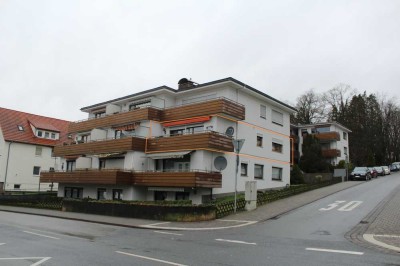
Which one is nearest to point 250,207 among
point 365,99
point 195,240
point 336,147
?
point 195,240

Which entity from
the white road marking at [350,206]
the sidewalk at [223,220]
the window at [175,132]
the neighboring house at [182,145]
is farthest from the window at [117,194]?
the white road marking at [350,206]

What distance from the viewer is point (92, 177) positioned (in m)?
32.6

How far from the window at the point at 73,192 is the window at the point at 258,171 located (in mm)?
17330


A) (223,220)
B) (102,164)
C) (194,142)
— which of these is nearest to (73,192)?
(102,164)

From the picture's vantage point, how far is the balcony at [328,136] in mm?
60938

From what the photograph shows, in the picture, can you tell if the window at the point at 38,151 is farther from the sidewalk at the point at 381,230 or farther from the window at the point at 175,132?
the sidewalk at the point at 381,230

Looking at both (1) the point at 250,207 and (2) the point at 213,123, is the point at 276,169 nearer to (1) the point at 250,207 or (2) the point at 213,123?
(2) the point at 213,123

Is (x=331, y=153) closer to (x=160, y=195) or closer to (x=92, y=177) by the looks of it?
(x=160, y=195)

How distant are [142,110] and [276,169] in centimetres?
1391

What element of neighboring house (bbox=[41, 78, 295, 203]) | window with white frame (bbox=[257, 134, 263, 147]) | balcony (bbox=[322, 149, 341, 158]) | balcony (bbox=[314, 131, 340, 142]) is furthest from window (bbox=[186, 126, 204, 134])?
balcony (bbox=[322, 149, 341, 158])

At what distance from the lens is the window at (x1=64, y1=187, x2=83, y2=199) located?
37237 millimetres

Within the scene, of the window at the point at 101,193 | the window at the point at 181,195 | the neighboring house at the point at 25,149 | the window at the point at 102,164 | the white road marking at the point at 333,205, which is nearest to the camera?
the white road marking at the point at 333,205

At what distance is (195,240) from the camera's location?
1326cm

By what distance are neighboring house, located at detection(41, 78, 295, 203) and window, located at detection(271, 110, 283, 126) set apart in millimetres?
100
